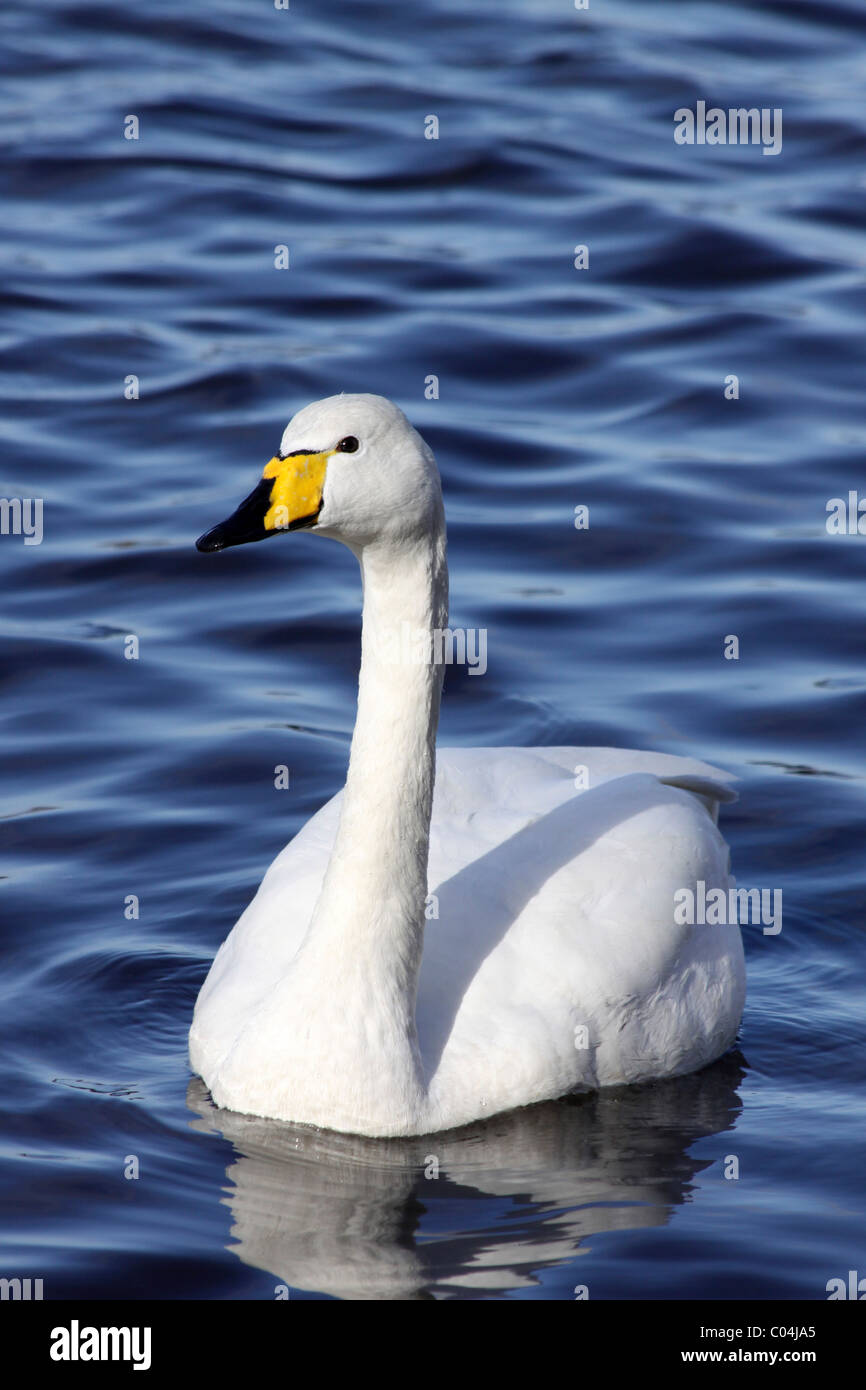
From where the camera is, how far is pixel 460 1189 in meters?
6.51

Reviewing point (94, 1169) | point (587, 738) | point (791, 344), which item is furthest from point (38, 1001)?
point (791, 344)

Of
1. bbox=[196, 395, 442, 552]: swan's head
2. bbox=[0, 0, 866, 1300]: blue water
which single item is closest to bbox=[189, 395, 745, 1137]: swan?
bbox=[196, 395, 442, 552]: swan's head

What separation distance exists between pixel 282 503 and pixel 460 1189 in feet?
6.86

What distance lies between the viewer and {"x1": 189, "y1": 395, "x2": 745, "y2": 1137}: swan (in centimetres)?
616

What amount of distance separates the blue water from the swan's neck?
299 mm

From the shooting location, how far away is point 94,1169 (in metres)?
6.61

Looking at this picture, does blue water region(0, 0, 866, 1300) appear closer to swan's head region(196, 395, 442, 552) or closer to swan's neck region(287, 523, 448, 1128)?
swan's neck region(287, 523, 448, 1128)

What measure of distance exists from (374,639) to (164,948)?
7.11 ft

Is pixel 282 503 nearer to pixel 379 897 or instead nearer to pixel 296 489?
pixel 296 489

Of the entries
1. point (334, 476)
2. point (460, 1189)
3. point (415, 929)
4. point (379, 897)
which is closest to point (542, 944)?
point (415, 929)

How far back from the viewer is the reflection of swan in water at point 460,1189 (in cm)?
609

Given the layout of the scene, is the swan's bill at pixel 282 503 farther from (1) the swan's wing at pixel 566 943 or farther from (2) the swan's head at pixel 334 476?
(1) the swan's wing at pixel 566 943
